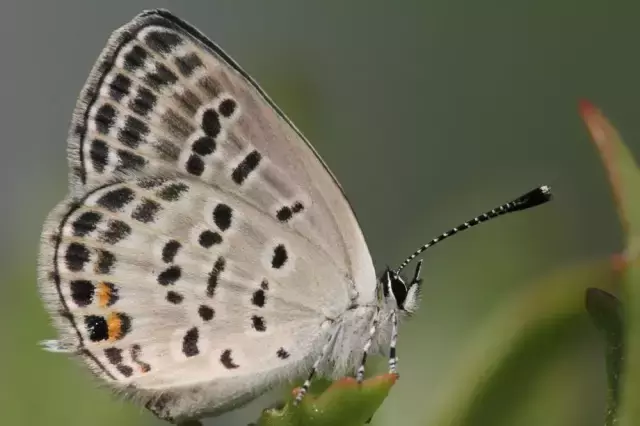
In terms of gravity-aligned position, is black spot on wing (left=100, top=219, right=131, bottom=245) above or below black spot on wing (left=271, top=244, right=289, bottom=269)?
below

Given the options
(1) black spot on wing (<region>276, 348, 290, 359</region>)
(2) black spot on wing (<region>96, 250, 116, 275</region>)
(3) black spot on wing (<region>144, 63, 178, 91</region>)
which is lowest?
(1) black spot on wing (<region>276, 348, 290, 359</region>)

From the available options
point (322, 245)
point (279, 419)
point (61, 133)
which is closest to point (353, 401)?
point (279, 419)

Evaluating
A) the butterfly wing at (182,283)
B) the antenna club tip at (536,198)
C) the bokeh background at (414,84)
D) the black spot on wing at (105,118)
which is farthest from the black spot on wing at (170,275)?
the bokeh background at (414,84)

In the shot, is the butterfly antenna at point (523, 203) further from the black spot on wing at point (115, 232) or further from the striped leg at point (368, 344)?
the black spot on wing at point (115, 232)

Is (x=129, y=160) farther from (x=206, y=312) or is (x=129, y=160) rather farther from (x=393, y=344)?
(x=393, y=344)

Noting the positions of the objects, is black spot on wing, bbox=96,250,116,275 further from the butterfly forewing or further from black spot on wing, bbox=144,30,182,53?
black spot on wing, bbox=144,30,182,53

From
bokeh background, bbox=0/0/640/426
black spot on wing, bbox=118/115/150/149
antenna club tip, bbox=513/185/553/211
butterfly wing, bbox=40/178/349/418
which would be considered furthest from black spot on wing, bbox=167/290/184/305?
bokeh background, bbox=0/0/640/426

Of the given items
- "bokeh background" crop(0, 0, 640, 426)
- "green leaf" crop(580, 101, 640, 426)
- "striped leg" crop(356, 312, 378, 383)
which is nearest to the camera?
"green leaf" crop(580, 101, 640, 426)

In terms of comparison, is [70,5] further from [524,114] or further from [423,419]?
[423,419]
